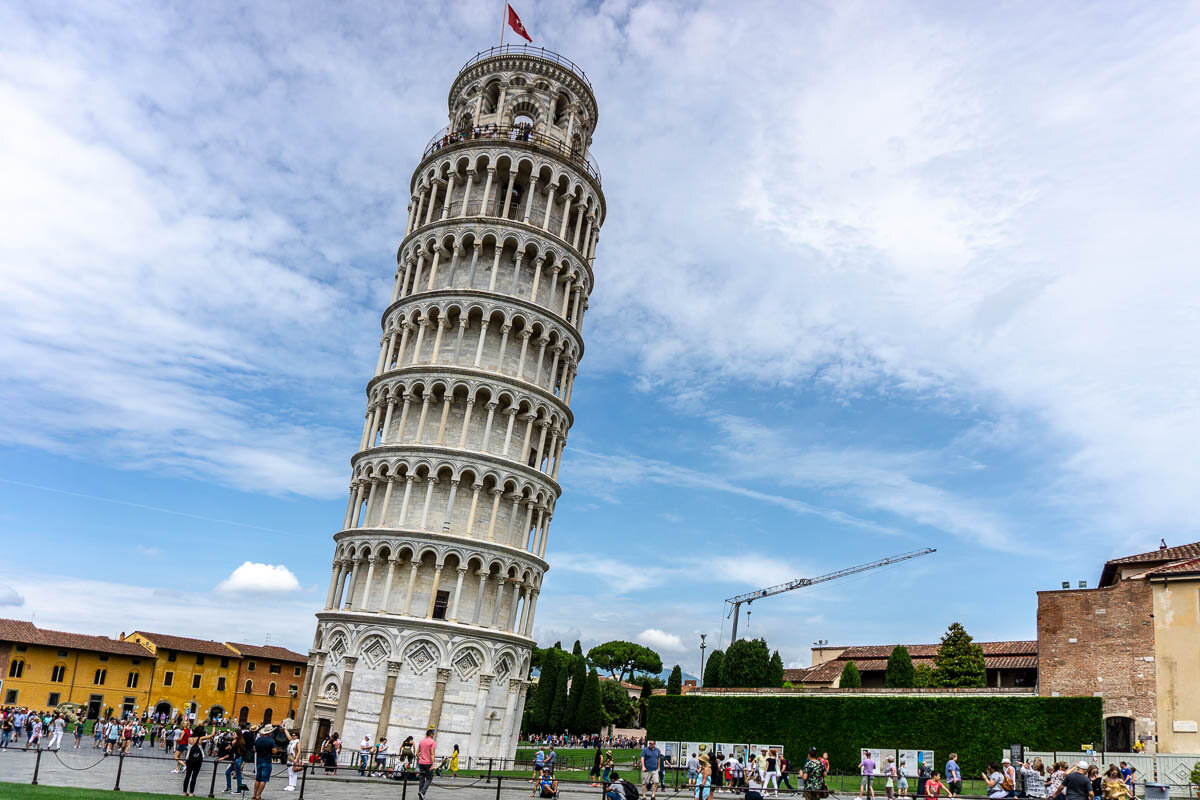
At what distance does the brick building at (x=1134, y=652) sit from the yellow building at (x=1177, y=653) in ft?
0.13

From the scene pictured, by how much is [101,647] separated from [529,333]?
61.9 m

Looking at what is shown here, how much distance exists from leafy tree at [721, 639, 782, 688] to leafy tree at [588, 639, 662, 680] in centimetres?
4535

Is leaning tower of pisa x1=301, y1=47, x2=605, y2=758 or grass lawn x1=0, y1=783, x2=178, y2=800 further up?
leaning tower of pisa x1=301, y1=47, x2=605, y2=758

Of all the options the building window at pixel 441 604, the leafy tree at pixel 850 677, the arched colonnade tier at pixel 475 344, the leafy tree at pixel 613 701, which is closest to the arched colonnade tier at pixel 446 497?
the building window at pixel 441 604

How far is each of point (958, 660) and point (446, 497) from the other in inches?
1751

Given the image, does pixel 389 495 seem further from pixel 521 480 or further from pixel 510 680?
pixel 510 680

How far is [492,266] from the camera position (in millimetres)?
47688

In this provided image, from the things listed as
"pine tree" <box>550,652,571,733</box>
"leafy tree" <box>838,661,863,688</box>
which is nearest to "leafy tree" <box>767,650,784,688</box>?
"leafy tree" <box>838,661,863,688</box>

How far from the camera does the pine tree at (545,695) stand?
274 ft

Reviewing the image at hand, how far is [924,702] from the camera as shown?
43.8 metres

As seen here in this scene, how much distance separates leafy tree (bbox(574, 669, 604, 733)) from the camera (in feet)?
270

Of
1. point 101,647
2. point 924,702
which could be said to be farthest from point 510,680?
point 101,647

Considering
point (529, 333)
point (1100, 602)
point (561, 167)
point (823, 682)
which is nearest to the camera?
point (1100, 602)

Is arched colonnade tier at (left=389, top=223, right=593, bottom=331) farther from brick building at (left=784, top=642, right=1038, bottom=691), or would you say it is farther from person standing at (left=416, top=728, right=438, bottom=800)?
brick building at (left=784, top=642, right=1038, bottom=691)
